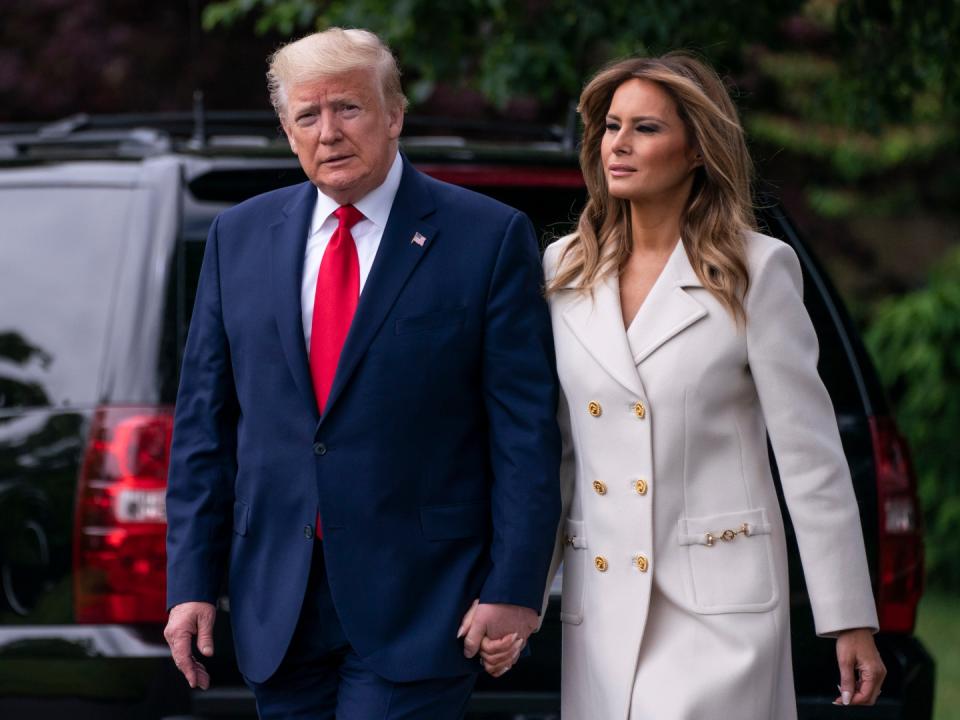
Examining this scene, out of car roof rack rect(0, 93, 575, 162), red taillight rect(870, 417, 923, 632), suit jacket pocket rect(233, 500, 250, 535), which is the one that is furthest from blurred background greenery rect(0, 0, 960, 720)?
suit jacket pocket rect(233, 500, 250, 535)

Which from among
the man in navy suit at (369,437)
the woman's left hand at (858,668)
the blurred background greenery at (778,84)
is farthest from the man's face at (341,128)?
the woman's left hand at (858,668)

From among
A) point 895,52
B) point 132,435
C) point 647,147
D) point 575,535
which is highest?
point 895,52

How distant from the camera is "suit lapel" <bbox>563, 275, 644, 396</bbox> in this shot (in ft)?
9.90

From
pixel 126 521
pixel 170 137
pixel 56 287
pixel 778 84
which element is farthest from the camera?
pixel 778 84

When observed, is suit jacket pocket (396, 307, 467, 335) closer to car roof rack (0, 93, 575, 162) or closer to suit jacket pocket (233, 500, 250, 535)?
suit jacket pocket (233, 500, 250, 535)

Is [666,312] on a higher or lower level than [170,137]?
lower

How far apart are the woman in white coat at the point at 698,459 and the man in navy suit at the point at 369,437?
0.12m

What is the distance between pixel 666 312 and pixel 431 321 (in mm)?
425

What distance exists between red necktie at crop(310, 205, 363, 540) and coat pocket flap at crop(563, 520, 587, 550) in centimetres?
46

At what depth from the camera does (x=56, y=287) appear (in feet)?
13.2

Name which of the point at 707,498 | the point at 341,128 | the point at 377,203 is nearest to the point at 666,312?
the point at 707,498

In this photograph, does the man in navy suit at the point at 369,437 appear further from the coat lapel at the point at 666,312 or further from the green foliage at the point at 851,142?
the green foliage at the point at 851,142

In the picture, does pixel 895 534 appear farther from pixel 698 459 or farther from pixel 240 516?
pixel 240 516

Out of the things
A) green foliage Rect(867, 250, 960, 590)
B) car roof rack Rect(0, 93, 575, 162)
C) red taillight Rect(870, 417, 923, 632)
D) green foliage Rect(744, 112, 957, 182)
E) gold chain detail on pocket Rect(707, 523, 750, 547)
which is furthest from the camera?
green foliage Rect(744, 112, 957, 182)
